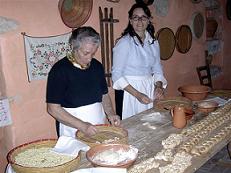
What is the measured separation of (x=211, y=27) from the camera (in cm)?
552

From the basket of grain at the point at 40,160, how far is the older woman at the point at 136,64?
1095 mm

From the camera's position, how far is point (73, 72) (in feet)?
6.97

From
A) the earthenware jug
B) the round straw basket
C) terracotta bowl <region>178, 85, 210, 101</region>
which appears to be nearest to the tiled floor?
terracotta bowl <region>178, 85, 210, 101</region>

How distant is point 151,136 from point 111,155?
482 mm

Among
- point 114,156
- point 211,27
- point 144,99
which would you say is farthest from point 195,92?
point 211,27

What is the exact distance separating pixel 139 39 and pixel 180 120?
92 cm

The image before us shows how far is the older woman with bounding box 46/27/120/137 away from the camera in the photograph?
2.00 meters

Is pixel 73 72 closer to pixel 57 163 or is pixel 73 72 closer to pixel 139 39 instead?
pixel 57 163

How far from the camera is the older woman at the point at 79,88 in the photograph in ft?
6.55

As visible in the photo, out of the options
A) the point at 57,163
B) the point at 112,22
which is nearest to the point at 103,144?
the point at 57,163

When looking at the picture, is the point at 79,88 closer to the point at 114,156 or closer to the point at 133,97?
the point at 114,156

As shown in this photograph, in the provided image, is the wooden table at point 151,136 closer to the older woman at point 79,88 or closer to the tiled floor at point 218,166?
the older woman at point 79,88

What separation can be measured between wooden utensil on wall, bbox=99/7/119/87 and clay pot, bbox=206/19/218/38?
2464mm

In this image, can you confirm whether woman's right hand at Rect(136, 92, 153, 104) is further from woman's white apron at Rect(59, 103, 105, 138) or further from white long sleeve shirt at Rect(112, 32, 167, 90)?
woman's white apron at Rect(59, 103, 105, 138)
